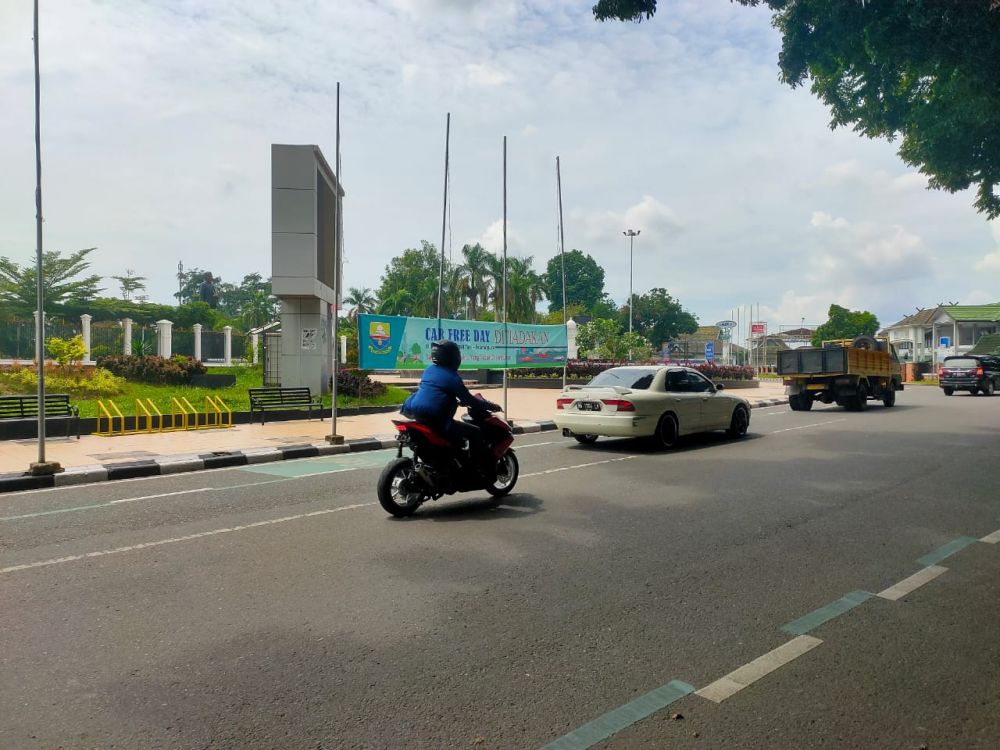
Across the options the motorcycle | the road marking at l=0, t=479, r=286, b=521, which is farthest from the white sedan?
the road marking at l=0, t=479, r=286, b=521

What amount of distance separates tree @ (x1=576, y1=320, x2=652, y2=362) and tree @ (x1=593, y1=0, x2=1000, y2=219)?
874 inches

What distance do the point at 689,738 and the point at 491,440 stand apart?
15.3ft

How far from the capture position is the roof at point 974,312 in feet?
219

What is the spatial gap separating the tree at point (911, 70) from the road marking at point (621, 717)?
11213 mm

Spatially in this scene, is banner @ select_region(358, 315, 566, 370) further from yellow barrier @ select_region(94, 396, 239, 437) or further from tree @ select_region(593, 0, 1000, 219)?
tree @ select_region(593, 0, 1000, 219)

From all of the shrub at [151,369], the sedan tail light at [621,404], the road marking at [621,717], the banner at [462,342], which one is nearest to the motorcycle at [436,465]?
the road marking at [621,717]

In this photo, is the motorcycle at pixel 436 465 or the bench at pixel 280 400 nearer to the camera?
the motorcycle at pixel 436 465

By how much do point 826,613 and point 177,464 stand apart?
8834mm

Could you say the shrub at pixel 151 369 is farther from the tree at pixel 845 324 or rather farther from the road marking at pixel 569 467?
the tree at pixel 845 324

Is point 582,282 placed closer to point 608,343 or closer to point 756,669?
point 608,343

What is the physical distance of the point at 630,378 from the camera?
1192 cm

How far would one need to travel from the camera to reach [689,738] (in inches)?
109

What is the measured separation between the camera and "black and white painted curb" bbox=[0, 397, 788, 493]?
8.96 metres

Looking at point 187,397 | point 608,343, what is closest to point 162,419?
point 187,397
